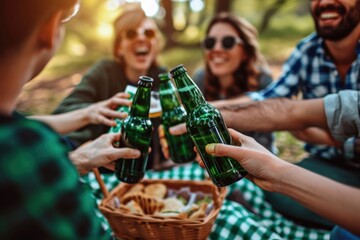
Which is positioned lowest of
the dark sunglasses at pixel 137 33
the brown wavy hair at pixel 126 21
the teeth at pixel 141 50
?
the teeth at pixel 141 50

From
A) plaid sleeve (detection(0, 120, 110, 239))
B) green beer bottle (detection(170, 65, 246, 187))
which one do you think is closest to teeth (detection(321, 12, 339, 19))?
green beer bottle (detection(170, 65, 246, 187))

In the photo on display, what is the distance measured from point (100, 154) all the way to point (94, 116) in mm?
633

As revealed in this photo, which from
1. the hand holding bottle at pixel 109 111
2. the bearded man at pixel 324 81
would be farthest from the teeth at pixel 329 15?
the hand holding bottle at pixel 109 111

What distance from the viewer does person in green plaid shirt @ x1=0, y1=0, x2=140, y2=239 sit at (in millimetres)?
845

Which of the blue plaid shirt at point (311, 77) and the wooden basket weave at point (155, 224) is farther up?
the blue plaid shirt at point (311, 77)

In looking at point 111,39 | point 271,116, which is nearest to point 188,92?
point 271,116

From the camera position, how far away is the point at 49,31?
965mm

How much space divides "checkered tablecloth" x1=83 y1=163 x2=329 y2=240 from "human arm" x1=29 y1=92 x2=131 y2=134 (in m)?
0.39

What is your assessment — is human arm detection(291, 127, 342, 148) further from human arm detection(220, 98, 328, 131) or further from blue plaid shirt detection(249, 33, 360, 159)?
blue plaid shirt detection(249, 33, 360, 159)

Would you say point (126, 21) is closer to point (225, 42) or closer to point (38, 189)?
point (225, 42)

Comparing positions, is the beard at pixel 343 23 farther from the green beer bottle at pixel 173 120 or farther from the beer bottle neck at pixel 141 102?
the beer bottle neck at pixel 141 102

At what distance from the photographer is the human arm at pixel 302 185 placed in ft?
4.11

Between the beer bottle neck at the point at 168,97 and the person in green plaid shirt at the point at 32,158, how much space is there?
3.63 ft

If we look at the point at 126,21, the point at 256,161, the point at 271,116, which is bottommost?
the point at 271,116
